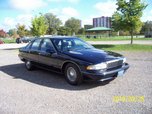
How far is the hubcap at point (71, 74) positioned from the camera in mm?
6039

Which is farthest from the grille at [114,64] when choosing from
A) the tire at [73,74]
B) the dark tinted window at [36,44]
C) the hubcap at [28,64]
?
the hubcap at [28,64]

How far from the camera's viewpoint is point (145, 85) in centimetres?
583

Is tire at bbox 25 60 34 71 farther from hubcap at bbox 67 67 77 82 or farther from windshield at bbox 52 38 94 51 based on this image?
hubcap at bbox 67 67 77 82

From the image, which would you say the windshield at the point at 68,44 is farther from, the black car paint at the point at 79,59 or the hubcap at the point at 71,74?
the hubcap at the point at 71,74

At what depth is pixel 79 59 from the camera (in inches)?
229

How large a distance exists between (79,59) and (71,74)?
62 centimetres

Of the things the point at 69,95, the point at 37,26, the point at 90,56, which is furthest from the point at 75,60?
the point at 37,26

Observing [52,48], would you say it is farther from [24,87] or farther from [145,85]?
[145,85]

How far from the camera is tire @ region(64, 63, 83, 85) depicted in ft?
19.2

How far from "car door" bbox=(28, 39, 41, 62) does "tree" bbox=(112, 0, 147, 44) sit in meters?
11.2

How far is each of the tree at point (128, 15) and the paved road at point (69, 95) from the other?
1070 centimetres

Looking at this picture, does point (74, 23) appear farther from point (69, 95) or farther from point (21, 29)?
point (69, 95)

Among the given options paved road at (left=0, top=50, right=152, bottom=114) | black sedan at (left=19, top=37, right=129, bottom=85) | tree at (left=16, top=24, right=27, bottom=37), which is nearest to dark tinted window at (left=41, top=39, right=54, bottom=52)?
black sedan at (left=19, top=37, right=129, bottom=85)

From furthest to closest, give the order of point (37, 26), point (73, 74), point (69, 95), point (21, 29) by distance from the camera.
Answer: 1. point (21, 29)
2. point (37, 26)
3. point (73, 74)
4. point (69, 95)
